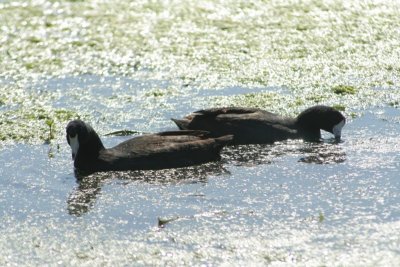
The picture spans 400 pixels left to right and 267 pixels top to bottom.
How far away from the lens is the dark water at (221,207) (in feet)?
22.7

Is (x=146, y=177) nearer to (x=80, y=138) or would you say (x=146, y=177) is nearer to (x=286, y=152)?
(x=80, y=138)

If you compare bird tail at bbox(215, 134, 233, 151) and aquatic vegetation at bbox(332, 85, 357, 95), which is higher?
aquatic vegetation at bbox(332, 85, 357, 95)

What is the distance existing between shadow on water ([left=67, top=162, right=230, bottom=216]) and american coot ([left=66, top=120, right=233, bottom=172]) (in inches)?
2.7

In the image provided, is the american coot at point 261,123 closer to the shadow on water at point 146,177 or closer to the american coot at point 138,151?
the american coot at point 138,151

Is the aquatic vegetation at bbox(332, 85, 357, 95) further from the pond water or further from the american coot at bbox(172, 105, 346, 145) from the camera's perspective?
the american coot at bbox(172, 105, 346, 145)

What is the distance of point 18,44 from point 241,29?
2869 mm

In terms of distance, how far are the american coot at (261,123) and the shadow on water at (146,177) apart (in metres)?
0.66

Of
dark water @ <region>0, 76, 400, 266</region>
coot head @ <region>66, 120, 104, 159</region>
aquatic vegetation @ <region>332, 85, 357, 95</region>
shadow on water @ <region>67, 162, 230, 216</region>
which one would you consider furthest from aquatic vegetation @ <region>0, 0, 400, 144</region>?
shadow on water @ <region>67, 162, 230, 216</region>

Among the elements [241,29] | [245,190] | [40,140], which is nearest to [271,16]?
[241,29]

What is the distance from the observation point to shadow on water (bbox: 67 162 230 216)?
8500 millimetres

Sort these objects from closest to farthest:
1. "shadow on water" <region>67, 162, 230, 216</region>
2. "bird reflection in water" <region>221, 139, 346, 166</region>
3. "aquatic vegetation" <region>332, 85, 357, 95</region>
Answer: "shadow on water" <region>67, 162, 230, 216</region> → "bird reflection in water" <region>221, 139, 346, 166</region> → "aquatic vegetation" <region>332, 85, 357, 95</region>

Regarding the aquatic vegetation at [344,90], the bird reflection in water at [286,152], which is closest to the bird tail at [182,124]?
the bird reflection in water at [286,152]

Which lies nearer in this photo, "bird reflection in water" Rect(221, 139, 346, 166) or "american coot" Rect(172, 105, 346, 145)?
"bird reflection in water" Rect(221, 139, 346, 166)

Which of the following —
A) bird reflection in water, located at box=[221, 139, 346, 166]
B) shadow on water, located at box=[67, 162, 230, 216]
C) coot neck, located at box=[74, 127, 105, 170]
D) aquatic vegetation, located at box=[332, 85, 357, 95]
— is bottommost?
shadow on water, located at box=[67, 162, 230, 216]
